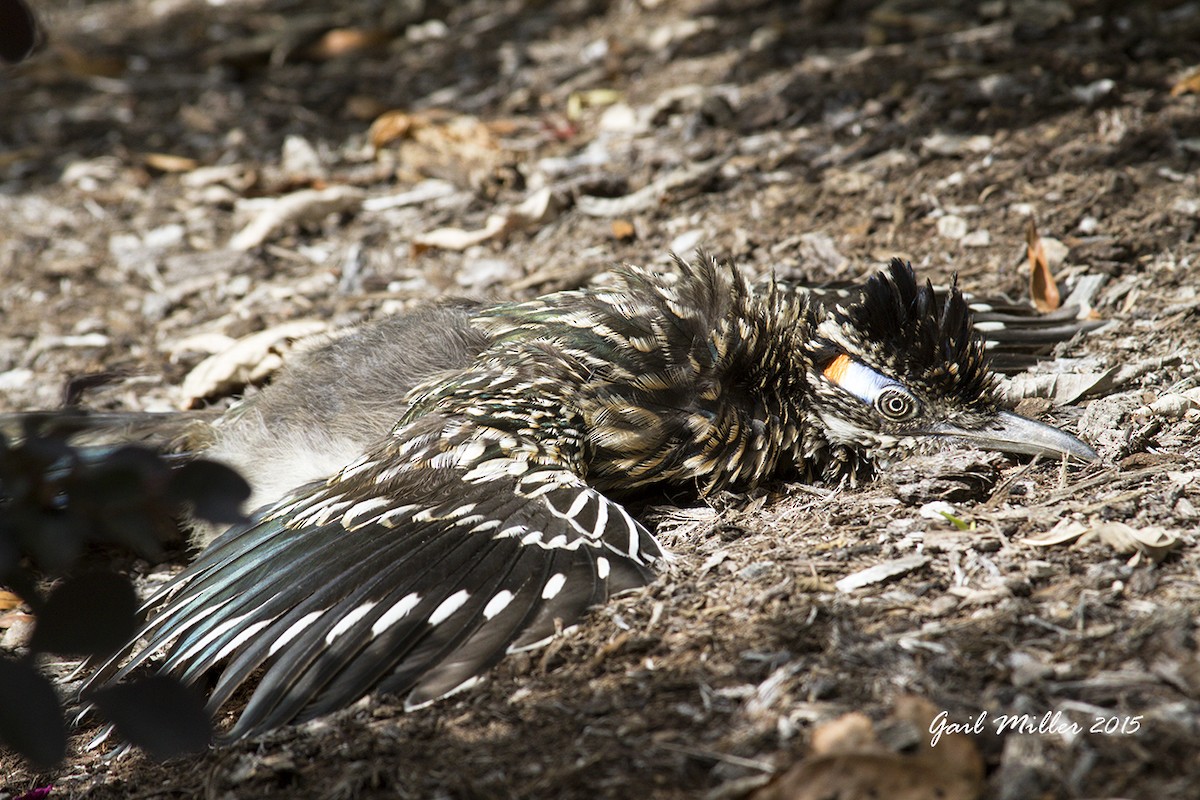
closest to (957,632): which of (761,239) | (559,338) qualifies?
(559,338)

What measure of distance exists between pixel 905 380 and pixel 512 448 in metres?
1.28

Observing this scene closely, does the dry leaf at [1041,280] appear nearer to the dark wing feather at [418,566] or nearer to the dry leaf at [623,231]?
the dry leaf at [623,231]

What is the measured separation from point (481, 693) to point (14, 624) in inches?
79.3

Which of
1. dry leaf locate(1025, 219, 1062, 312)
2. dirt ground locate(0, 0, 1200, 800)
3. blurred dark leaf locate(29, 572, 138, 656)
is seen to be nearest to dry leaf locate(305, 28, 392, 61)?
dirt ground locate(0, 0, 1200, 800)

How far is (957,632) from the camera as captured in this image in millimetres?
2537

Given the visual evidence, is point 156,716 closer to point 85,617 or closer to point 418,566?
point 85,617

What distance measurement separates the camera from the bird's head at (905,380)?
3.43m

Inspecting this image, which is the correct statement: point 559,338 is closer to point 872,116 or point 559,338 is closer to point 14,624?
point 14,624

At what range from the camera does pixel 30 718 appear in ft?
6.40

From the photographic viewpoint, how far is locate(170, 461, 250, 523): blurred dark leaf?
1949 millimetres

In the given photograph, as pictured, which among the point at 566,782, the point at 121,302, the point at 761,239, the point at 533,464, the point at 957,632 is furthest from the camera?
the point at 121,302

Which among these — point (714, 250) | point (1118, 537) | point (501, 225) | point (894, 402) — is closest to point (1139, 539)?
point (1118, 537)

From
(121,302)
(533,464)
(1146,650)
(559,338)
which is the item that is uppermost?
(121,302)

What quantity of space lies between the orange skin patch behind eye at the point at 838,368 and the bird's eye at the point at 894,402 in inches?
5.6
